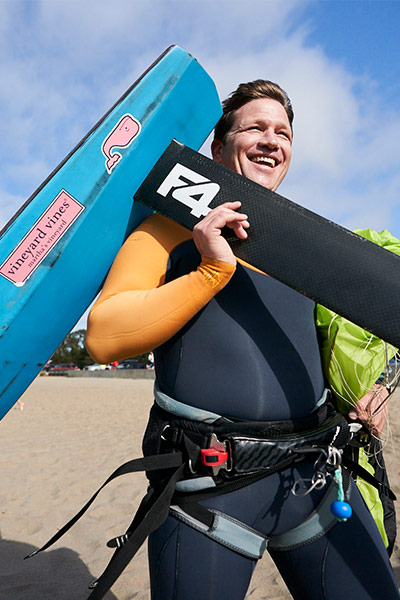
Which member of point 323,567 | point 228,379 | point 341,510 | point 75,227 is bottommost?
point 323,567

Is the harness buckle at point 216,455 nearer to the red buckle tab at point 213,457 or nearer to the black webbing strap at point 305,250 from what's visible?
the red buckle tab at point 213,457

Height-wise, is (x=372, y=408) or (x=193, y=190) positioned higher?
(x=193, y=190)

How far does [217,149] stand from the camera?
1.76 m

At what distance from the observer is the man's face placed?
1588mm

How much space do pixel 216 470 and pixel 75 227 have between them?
875mm

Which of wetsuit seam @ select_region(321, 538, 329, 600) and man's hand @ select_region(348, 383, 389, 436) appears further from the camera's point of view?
man's hand @ select_region(348, 383, 389, 436)

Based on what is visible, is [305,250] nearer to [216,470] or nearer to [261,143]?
[261,143]

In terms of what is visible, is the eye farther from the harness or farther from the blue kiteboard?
the harness

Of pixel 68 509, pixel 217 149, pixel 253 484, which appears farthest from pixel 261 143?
pixel 68 509

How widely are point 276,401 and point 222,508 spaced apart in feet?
1.04

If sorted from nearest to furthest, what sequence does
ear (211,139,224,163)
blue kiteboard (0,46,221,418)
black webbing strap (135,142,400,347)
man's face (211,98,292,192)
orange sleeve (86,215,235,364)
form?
orange sleeve (86,215,235,364)
black webbing strap (135,142,400,347)
blue kiteboard (0,46,221,418)
man's face (211,98,292,192)
ear (211,139,224,163)

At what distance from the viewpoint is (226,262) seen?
47.0 inches

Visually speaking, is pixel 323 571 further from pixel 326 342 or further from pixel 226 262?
pixel 226 262

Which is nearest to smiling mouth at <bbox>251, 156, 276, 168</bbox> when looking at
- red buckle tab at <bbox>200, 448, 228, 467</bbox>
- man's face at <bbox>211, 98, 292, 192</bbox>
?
man's face at <bbox>211, 98, 292, 192</bbox>
